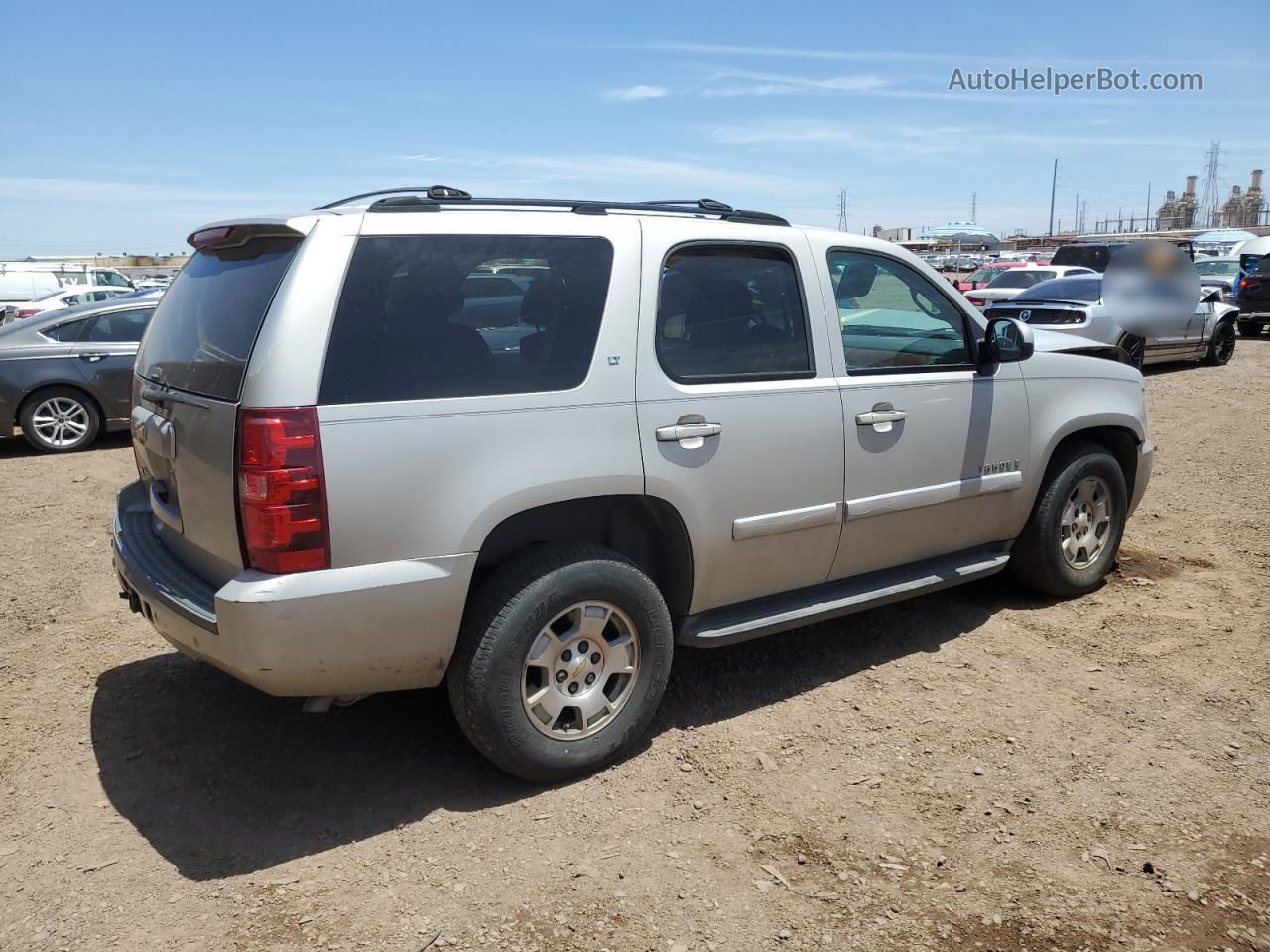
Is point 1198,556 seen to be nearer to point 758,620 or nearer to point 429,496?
point 758,620

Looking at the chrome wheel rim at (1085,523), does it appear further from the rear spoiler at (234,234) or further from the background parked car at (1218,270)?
the background parked car at (1218,270)

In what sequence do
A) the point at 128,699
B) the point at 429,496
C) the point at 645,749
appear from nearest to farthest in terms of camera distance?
the point at 429,496 < the point at 645,749 < the point at 128,699

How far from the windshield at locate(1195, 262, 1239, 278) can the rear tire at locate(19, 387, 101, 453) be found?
25020 mm

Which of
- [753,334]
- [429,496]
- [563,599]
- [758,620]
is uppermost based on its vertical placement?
[753,334]

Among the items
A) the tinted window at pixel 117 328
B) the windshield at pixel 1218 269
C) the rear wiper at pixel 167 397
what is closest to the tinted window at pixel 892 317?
the rear wiper at pixel 167 397

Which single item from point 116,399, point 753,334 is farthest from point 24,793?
point 116,399

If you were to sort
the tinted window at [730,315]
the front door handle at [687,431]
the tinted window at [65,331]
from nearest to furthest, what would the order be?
the front door handle at [687,431] → the tinted window at [730,315] → the tinted window at [65,331]

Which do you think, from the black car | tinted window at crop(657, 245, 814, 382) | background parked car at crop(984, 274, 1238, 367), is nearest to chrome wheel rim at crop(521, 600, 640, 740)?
tinted window at crop(657, 245, 814, 382)

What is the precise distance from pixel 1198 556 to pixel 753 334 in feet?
12.6

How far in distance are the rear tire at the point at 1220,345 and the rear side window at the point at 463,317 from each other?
15.5 metres

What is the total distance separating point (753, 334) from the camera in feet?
13.5

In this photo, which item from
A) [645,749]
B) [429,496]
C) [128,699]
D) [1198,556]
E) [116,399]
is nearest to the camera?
[429,496]

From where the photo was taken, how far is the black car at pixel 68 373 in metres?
10.3

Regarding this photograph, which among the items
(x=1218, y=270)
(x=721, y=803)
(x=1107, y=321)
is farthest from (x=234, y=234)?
(x=1218, y=270)
